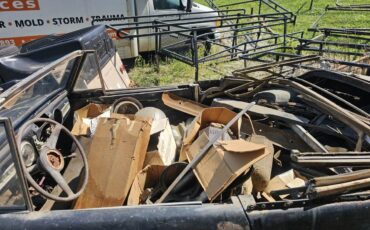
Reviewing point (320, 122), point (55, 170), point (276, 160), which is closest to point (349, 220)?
point (276, 160)

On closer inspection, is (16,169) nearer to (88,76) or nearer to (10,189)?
(10,189)

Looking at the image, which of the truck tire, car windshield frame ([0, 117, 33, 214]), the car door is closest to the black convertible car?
car windshield frame ([0, 117, 33, 214])

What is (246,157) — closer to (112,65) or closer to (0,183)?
(0,183)

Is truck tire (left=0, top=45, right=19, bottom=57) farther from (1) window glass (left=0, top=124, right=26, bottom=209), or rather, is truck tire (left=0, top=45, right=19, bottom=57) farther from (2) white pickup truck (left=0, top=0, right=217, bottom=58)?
(1) window glass (left=0, top=124, right=26, bottom=209)

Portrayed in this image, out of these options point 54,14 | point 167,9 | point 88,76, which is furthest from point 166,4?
point 88,76

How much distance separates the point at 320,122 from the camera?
3105 mm

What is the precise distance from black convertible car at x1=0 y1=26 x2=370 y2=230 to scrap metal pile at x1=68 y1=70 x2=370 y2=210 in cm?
1

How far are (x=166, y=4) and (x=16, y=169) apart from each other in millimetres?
7000

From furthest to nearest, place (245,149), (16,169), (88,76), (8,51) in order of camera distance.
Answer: (8,51)
(88,76)
(245,149)
(16,169)

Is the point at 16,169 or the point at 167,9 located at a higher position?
the point at 167,9

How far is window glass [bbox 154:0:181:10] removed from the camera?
27.3 feet

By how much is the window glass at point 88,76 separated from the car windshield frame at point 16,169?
1.75 m

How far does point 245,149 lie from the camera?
2406mm

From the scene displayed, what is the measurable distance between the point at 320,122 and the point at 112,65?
312 centimetres
